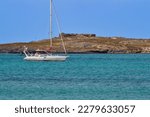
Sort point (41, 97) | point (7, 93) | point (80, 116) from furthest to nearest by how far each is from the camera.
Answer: point (7, 93), point (41, 97), point (80, 116)

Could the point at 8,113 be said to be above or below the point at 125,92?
above

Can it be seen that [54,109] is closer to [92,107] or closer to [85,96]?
[92,107]

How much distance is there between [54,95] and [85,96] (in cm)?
191

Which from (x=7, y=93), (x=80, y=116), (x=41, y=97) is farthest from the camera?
(x=7, y=93)

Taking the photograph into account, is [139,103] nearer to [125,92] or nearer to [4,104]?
[4,104]

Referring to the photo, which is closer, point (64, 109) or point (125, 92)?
point (64, 109)

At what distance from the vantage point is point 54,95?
110 ft

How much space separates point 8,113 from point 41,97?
21194 mm

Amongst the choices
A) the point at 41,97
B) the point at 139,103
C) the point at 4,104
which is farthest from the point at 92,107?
the point at 41,97

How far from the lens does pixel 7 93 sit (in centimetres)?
3444

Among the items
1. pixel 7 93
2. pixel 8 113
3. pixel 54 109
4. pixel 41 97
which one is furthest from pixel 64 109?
pixel 7 93

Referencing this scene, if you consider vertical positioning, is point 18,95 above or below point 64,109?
below

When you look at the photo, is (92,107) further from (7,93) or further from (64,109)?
(7,93)

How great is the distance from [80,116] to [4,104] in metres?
1.66
